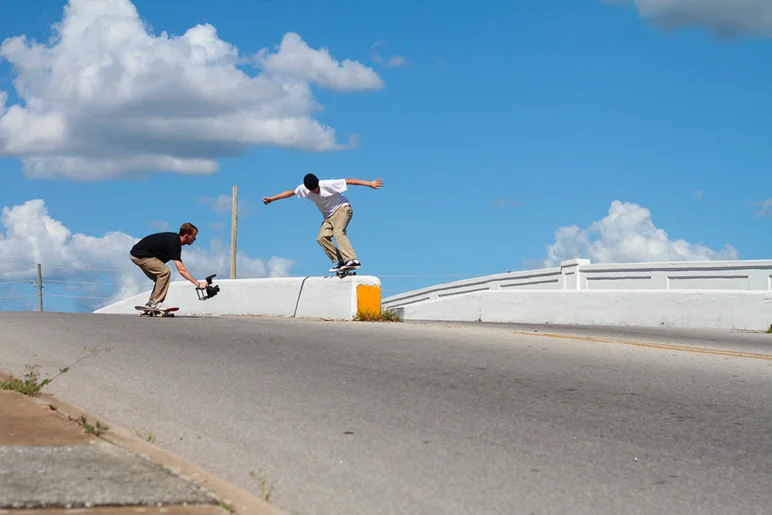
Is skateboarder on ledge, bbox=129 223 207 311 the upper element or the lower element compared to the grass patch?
upper

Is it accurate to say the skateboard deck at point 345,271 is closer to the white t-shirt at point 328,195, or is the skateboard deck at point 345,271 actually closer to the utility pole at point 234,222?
the white t-shirt at point 328,195

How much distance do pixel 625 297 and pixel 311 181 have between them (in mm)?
7828

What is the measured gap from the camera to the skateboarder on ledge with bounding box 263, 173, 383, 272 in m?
15.6

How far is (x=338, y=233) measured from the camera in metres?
15.8

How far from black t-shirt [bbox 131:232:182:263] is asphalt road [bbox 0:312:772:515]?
4.55 m

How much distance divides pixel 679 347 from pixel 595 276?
14.2 meters

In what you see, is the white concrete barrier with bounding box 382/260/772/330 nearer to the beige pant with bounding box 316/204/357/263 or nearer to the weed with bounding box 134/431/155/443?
the beige pant with bounding box 316/204/357/263

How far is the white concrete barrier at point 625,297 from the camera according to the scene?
1775cm

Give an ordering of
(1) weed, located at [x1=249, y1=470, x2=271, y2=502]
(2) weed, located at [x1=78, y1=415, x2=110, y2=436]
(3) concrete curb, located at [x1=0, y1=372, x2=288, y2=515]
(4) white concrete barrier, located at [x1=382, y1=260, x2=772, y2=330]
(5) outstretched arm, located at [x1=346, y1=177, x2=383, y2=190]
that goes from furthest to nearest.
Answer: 1. (4) white concrete barrier, located at [x1=382, y1=260, x2=772, y2=330]
2. (5) outstretched arm, located at [x1=346, y1=177, x2=383, y2=190]
3. (2) weed, located at [x1=78, y1=415, x2=110, y2=436]
4. (1) weed, located at [x1=249, y1=470, x2=271, y2=502]
5. (3) concrete curb, located at [x1=0, y1=372, x2=288, y2=515]

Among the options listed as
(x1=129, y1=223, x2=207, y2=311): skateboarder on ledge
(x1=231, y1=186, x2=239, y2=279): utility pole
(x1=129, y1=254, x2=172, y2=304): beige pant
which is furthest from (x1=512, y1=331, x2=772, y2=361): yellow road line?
(x1=231, y1=186, x2=239, y2=279): utility pole

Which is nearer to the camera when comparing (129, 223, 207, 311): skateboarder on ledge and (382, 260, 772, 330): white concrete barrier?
(129, 223, 207, 311): skateboarder on ledge

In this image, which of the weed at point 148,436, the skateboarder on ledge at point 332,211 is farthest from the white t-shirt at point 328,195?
the weed at point 148,436

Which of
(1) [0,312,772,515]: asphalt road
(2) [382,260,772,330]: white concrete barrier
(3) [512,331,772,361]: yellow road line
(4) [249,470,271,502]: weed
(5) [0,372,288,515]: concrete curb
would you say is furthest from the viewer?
(2) [382,260,772,330]: white concrete barrier

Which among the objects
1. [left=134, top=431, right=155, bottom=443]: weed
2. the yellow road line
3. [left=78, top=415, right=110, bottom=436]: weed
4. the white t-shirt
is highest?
the white t-shirt
